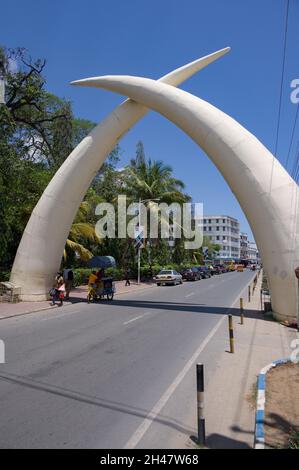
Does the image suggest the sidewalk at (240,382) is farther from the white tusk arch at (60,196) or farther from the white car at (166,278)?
the white car at (166,278)

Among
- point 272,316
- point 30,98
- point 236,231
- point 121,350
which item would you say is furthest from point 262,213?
point 236,231

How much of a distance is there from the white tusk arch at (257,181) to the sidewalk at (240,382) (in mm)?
1878

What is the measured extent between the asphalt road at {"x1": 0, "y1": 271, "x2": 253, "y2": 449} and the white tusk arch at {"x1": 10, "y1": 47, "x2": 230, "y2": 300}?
602 centimetres

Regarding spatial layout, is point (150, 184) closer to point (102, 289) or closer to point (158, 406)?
point (102, 289)

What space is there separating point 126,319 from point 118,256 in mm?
24599

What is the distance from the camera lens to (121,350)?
32.4ft

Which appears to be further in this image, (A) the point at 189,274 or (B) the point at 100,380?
(A) the point at 189,274

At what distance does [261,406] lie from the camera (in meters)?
5.80

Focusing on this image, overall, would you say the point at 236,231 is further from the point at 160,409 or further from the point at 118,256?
the point at 160,409

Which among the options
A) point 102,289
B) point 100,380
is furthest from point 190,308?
point 100,380

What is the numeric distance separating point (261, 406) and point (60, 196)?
16642mm

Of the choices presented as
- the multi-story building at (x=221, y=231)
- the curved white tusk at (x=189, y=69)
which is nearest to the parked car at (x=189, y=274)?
the curved white tusk at (x=189, y=69)

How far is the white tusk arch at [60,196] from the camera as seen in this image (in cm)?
2055
